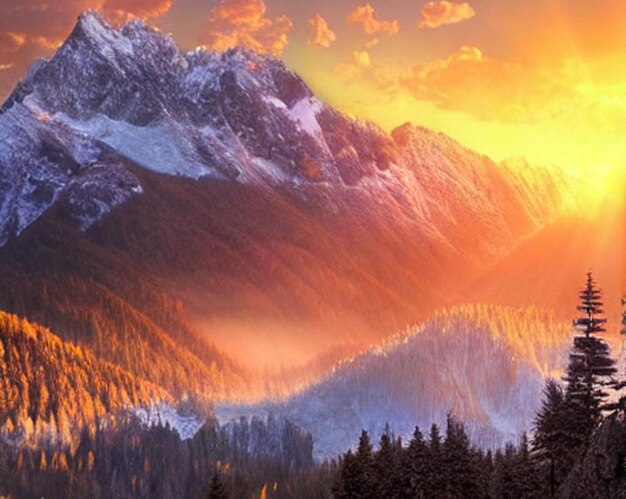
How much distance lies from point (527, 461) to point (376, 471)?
77.8 ft

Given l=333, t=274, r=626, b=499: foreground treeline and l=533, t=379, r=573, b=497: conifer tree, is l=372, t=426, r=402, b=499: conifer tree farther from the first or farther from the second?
l=533, t=379, r=573, b=497: conifer tree

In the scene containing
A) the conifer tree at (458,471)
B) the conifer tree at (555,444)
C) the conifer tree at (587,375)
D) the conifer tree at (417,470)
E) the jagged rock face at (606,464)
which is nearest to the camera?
the jagged rock face at (606,464)

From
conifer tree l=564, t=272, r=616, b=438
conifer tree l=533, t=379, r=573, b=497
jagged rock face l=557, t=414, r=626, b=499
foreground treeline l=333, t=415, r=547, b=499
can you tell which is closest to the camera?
jagged rock face l=557, t=414, r=626, b=499

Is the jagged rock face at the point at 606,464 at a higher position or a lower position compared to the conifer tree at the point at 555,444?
lower

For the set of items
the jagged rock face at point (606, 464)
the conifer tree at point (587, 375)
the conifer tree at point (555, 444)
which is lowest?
the jagged rock face at point (606, 464)

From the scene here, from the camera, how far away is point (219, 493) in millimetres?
106312

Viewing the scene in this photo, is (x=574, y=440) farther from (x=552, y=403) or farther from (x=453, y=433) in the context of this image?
(x=453, y=433)

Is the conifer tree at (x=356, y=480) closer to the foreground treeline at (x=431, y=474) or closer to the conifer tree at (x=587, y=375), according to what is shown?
the foreground treeline at (x=431, y=474)

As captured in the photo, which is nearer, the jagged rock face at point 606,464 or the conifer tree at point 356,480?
the jagged rock face at point 606,464

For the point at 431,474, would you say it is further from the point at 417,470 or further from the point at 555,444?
the point at 555,444

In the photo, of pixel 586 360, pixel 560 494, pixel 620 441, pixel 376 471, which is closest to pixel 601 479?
pixel 620 441

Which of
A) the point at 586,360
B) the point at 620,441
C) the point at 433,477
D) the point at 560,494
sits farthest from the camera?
the point at 433,477

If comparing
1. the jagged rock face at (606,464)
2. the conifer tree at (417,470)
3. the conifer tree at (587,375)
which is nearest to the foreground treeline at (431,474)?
the conifer tree at (417,470)

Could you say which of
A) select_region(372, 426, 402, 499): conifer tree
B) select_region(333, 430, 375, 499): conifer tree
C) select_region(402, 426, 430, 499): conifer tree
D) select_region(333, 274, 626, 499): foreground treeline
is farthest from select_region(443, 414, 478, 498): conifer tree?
select_region(333, 430, 375, 499): conifer tree
